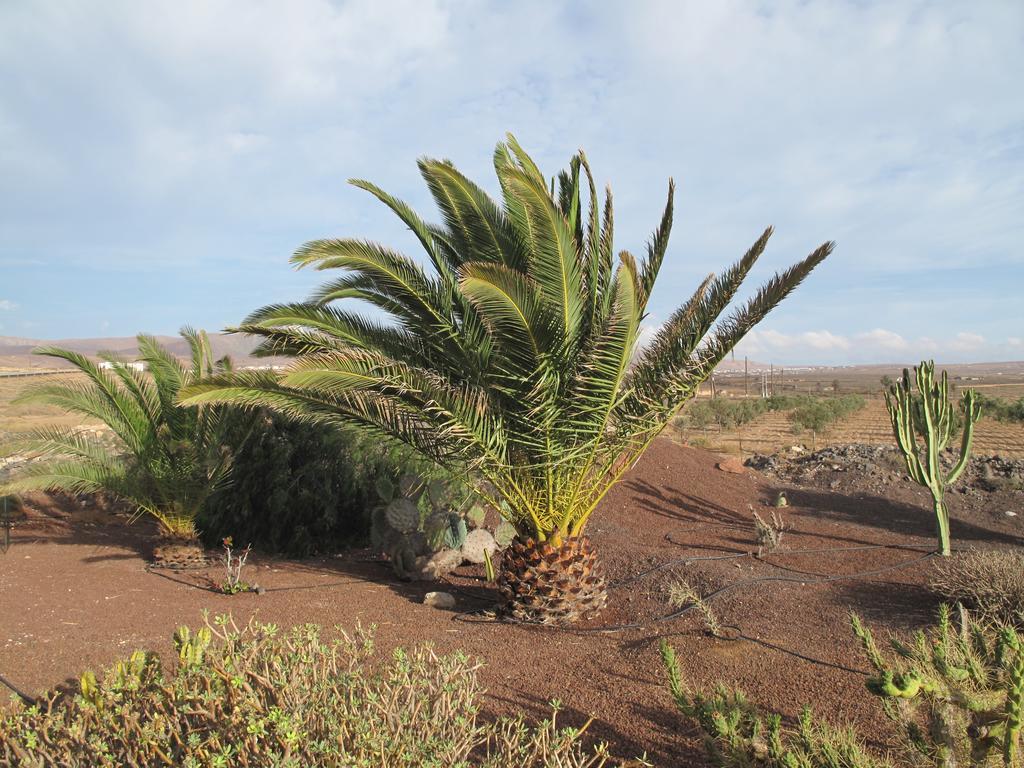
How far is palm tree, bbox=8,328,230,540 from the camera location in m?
8.51

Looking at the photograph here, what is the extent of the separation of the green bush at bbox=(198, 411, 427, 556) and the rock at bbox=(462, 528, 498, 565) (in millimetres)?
1303

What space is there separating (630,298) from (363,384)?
2.18m

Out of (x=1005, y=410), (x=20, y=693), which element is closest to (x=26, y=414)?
(x=20, y=693)

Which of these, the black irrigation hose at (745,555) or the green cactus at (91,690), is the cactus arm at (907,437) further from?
the green cactus at (91,690)

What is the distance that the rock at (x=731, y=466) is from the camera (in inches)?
564

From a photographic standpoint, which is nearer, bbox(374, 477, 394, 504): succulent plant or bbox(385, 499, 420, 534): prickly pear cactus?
bbox(385, 499, 420, 534): prickly pear cactus

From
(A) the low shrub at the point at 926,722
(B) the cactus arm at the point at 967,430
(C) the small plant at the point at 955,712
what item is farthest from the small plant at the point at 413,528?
(B) the cactus arm at the point at 967,430

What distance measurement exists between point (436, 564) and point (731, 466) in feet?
27.5

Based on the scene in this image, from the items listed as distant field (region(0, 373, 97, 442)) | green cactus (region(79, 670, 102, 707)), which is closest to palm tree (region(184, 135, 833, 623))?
green cactus (region(79, 670, 102, 707))

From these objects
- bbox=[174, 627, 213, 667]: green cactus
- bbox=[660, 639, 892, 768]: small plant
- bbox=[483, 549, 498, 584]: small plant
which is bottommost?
bbox=[483, 549, 498, 584]: small plant

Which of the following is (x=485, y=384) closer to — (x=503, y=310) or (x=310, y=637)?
(x=503, y=310)

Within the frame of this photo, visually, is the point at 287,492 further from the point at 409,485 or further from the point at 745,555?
the point at 745,555

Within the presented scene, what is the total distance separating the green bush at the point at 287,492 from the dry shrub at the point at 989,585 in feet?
20.3

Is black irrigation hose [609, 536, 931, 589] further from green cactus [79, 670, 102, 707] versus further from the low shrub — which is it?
green cactus [79, 670, 102, 707]
